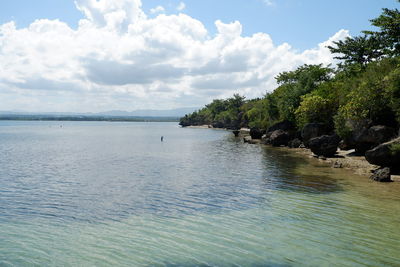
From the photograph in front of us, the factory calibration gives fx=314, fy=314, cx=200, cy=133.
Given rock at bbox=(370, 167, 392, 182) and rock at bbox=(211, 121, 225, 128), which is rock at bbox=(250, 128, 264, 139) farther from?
rock at bbox=(211, 121, 225, 128)

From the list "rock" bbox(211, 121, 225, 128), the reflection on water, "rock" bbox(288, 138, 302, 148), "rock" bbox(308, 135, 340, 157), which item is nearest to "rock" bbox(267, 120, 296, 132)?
"rock" bbox(288, 138, 302, 148)

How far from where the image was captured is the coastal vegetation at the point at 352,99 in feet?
118

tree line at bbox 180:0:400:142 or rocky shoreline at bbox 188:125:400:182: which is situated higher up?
tree line at bbox 180:0:400:142

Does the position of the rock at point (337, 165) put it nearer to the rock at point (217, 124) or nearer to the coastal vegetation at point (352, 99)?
the coastal vegetation at point (352, 99)

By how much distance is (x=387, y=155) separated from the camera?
29375 millimetres

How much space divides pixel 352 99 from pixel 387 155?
1479 centimetres

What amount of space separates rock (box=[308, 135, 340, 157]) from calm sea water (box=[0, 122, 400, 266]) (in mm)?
12081

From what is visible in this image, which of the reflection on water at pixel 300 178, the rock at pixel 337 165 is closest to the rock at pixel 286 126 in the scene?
the reflection on water at pixel 300 178

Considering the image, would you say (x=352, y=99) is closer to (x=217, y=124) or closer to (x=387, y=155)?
(x=387, y=155)

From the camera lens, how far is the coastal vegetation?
36.1 meters

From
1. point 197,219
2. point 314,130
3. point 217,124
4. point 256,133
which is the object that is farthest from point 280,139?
point 217,124

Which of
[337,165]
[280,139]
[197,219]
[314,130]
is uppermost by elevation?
[314,130]

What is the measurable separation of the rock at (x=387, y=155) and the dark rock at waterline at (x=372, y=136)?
6221 mm

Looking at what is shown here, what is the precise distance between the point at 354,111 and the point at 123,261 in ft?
123
